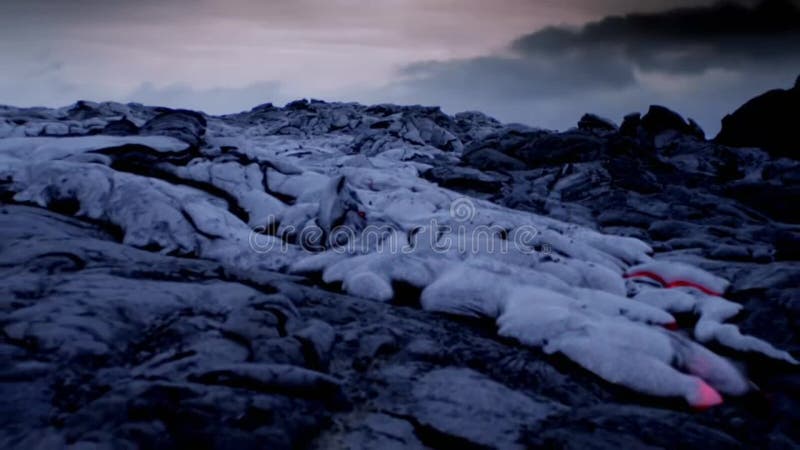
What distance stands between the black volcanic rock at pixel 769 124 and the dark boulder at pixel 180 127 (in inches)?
1166

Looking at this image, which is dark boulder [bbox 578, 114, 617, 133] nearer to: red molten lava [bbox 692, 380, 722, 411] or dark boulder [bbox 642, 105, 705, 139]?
dark boulder [bbox 642, 105, 705, 139]

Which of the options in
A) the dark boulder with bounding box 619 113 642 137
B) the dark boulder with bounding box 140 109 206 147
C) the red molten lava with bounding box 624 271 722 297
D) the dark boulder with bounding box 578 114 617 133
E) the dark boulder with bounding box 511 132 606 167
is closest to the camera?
the red molten lava with bounding box 624 271 722 297

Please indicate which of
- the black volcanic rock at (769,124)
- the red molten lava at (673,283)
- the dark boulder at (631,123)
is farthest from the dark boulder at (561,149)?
the red molten lava at (673,283)

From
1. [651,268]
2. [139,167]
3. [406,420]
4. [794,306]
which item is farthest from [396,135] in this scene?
[406,420]

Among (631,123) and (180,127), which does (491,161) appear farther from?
(631,123)

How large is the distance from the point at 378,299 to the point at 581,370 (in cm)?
290

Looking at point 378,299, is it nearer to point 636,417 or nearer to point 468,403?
point 468,403

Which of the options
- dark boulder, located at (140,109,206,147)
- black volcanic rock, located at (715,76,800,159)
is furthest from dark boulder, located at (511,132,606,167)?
dark boulder, located at (140,109,206,147)

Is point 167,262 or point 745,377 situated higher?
point 167,262

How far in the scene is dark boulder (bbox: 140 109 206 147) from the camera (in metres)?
12.8

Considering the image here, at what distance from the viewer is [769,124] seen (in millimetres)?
29359

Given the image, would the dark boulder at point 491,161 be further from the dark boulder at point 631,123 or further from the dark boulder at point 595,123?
the dark boulder at point 631,123

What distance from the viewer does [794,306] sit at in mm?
6645

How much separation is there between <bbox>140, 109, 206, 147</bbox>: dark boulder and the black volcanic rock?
1166 inches
